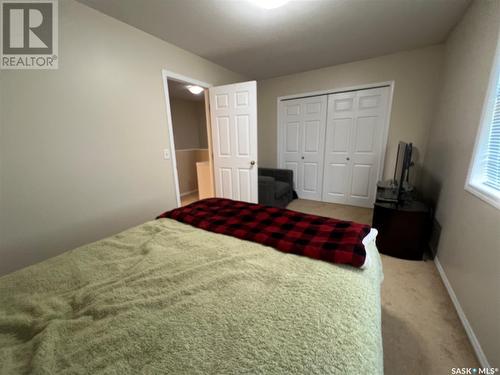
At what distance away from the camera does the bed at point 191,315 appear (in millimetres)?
Answer: 564

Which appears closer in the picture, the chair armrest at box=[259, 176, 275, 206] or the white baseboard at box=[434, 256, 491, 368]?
the white baseboard at box=[434, 256, 491, 368]

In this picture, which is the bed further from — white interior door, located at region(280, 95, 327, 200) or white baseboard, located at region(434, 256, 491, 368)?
white interior door, located at region(280, 95, 327, 200)

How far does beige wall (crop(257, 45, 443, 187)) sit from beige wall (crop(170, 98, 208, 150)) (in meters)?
3.13

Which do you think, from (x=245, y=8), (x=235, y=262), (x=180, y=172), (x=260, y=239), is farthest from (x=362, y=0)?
(x=180, y=172)

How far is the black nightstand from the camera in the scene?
2011 mm

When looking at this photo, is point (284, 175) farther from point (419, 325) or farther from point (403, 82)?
point (419, 325)

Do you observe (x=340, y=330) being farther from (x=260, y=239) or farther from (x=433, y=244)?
Answer: (x=433, y=244)

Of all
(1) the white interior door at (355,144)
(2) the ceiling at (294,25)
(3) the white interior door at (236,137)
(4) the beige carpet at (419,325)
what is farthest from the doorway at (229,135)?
(4) the beige carpet at (419,325)

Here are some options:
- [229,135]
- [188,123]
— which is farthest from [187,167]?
[229,135]

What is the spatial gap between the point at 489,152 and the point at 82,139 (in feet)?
10.8

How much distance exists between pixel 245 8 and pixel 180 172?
3.55 meters

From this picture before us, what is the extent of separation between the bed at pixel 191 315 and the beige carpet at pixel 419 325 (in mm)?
695

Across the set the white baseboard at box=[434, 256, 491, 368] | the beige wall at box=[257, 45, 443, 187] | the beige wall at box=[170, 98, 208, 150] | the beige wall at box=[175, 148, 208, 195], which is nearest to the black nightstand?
the white baseboard at box=[434, 256, 491, 368]

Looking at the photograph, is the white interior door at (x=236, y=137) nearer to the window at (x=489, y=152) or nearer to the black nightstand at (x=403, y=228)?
the black nightstand at (x=403, y=228)
